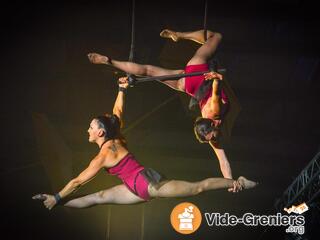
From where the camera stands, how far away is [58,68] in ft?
16.4

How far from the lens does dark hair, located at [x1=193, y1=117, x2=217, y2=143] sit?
4.88 m

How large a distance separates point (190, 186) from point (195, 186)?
0.06 metres

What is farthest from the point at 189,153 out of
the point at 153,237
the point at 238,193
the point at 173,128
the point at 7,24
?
the point at 7,24


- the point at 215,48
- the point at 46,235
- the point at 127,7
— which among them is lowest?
the point at 46,235

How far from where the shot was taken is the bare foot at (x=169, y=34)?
4965mm

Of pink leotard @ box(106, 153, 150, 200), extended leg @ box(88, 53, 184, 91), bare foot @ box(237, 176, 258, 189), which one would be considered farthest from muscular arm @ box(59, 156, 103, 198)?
bare foot @ box(237, 176, 258, 189)

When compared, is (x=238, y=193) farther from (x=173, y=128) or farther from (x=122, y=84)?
(x=122, y=84)

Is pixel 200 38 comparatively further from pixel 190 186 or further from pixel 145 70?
pixel 190 186

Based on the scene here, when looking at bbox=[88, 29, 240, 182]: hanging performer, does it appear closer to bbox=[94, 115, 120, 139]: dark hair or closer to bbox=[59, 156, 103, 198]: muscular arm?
bbox=[94, 115, 120, 139]: dark hair

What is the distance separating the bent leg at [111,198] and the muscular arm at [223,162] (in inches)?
38.9

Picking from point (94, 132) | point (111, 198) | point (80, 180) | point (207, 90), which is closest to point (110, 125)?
point (94, 132)

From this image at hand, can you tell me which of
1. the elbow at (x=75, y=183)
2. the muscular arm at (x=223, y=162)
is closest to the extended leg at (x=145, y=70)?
the muscular arm at (x=223, y=162)

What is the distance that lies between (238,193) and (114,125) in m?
1.61

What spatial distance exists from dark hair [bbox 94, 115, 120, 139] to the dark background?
107 mm
